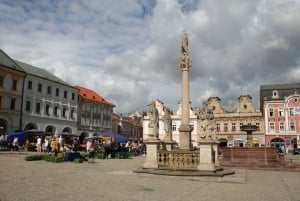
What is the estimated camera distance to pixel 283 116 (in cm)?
5588

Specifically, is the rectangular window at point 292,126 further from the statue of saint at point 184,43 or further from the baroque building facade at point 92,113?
the statue of saint at point 184,43

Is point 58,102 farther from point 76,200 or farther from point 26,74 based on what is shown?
point 76,200

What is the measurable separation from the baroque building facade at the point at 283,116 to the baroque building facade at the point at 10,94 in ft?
140

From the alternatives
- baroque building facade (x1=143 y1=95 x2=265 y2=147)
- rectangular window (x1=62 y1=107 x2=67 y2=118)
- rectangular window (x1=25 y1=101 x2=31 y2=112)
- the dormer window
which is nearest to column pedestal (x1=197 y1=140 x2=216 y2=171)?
rectangular window (x1=25 y1=101 x2=31 y2=112)

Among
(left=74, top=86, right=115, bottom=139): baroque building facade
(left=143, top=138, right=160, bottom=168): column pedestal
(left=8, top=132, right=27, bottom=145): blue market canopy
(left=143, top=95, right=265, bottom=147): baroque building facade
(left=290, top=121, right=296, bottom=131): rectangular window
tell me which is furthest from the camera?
(left=74, top=86, right=115, bottom=139): baroque building facade

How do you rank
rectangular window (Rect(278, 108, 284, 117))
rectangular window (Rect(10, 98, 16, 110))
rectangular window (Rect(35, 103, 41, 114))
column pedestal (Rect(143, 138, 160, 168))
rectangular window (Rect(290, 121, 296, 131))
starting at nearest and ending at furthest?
column pedestal (Rect(143, 138, 160, 168)) < rectangular window (Rect(10, 98, 16, 110)) < rectangular window (Rect(35, 103, 41, 114)) < rectangular window (Rect(290, 121, 296, 131)) < rectangular window (Rect(278, 108, 284, 117))

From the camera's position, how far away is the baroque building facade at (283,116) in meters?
54.8

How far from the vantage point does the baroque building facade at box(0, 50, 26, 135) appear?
41812 millimetres

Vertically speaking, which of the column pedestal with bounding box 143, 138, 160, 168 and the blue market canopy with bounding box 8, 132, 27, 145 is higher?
the blue market canopy with bounding box 8, 132, 27, 145

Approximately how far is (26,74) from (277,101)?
144 feet

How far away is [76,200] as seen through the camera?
7.29 m

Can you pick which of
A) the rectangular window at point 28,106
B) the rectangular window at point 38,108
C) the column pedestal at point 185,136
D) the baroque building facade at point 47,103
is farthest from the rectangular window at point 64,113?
the column pedestal at point 185,136

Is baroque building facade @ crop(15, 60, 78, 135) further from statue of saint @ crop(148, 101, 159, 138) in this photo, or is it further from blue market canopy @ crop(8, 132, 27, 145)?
statue of saint @ crop(148, 101, 159, 138)

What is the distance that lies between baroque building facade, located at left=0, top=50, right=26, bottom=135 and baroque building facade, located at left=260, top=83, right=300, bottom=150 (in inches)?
1681
